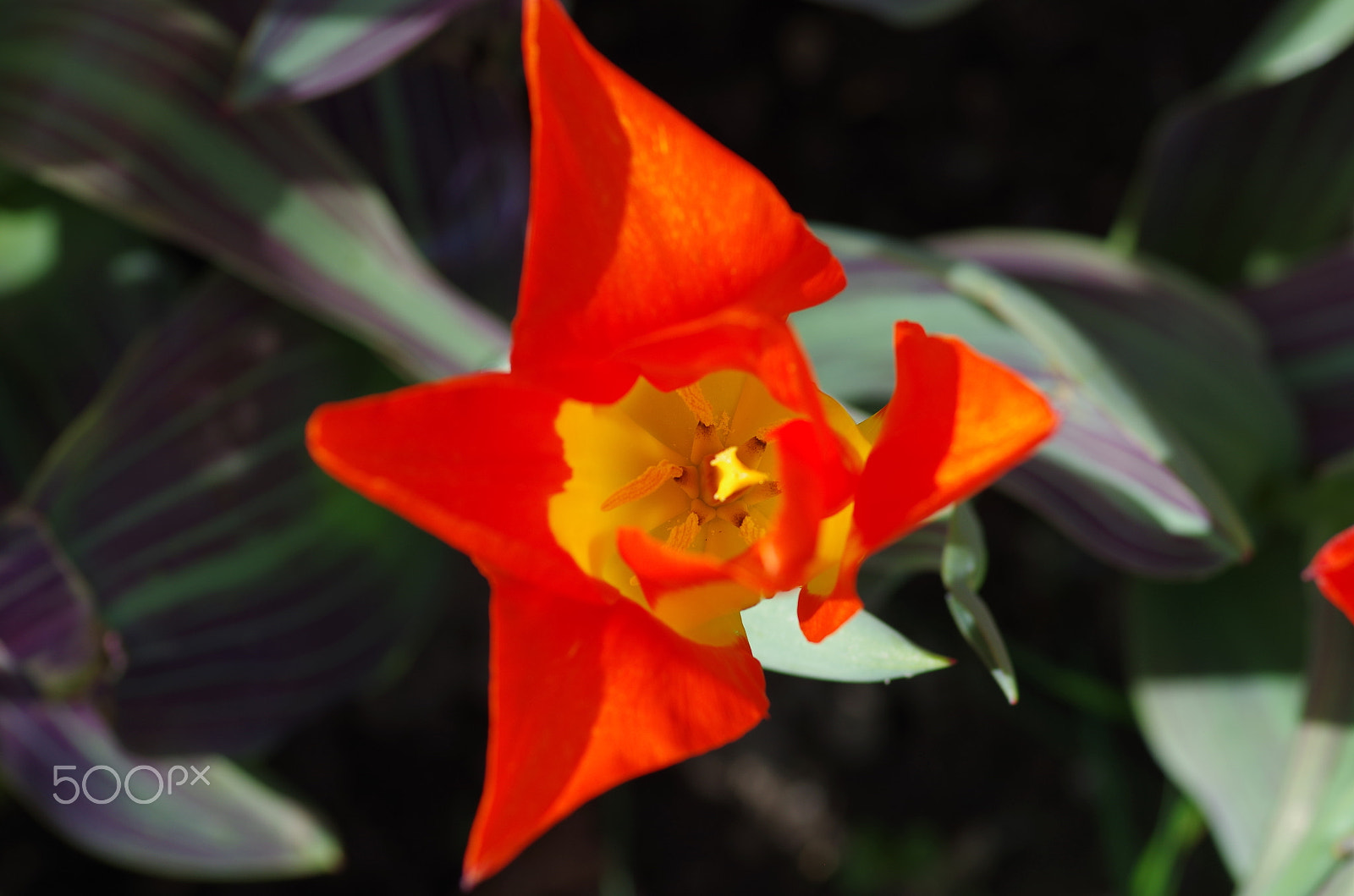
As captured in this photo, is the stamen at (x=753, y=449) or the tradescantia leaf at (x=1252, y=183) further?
the tradescantia leaf at (x=1252, y=183)

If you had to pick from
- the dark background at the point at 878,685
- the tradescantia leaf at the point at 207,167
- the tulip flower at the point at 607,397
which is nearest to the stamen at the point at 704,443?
the tulip flower at the point at 607,397

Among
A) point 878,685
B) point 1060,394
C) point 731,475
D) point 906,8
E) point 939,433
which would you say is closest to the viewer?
point 939,433

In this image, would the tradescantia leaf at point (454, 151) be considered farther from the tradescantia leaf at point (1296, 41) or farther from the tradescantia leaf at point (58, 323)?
the tradescantia leaf at point (1296, 41)

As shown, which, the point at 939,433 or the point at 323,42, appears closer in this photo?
the point at 939,433

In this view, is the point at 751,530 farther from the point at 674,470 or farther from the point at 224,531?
the point at 224,531

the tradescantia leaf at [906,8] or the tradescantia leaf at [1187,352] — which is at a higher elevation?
the tradescantia leaf at [906,8]

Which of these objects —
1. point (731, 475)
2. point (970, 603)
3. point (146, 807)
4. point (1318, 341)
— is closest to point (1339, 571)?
point (970, 603)
